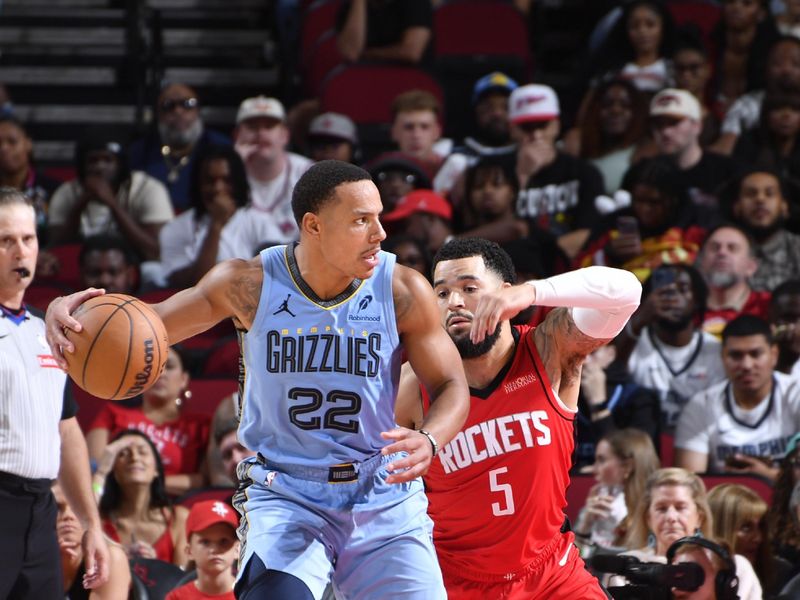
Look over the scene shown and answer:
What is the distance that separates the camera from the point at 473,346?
4973mm

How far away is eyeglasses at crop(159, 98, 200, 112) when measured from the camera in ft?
34.2

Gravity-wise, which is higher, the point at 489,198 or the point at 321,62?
the point at 321,62

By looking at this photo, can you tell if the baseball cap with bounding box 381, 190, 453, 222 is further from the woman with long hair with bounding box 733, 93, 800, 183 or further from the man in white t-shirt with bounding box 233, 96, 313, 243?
the woman with long hair with bounding box 733, 93, 800, 183

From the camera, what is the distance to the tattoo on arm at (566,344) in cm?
Result: 490

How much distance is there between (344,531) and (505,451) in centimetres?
91

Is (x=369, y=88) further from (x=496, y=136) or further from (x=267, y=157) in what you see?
(x=267, y=157)

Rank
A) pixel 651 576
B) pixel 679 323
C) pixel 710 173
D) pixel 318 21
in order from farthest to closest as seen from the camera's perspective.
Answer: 1. pixel 318 21
2. pixel 710 173
3. pixel 679 323
4. pixel 651 576

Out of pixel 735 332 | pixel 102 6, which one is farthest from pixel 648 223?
pixel 102 6

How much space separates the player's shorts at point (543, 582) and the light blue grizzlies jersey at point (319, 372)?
0.93m

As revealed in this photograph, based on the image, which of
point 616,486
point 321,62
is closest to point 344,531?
point 616,486

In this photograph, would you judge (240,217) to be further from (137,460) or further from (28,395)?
(28,395)

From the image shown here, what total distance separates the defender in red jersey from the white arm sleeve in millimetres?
10

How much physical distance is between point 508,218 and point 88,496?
4367 millimetres

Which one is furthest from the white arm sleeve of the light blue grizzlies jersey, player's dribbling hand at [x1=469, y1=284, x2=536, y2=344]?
the light blue grizzlies jersey
